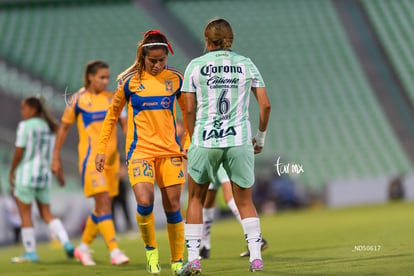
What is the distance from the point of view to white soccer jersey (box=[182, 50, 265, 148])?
6680 mm

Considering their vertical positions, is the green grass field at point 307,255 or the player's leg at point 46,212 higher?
the player's leg at point 46,212

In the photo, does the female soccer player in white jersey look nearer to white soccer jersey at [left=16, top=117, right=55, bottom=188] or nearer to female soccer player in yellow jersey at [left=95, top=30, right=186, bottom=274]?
female soccer player in yellow jersey at [left=95, top=30, right=186, bottom=274]

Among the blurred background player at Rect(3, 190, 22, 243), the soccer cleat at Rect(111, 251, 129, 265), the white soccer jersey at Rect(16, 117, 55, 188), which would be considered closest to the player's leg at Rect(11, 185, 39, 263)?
the white soccer jersey at Rect(16, 117, 55, 188)

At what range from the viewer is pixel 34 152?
1093 cm

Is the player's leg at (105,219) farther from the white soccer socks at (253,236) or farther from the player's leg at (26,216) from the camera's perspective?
the white soccer socks at (253,236)

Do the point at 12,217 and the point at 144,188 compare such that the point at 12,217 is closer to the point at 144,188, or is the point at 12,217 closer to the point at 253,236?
the point at 144,188

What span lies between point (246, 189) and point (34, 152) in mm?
4815

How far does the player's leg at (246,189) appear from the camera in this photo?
22.1 feet

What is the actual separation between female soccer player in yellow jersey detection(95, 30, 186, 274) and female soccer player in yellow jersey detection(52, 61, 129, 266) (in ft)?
6.32

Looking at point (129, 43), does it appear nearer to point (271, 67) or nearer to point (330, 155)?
point (271, 67)

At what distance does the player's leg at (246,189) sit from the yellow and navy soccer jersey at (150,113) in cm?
77

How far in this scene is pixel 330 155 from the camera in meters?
24.7

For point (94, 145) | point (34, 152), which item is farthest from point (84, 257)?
point (34, 152)

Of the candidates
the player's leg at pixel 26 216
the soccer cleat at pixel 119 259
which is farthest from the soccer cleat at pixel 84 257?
the player's leg at pixel 26 216
